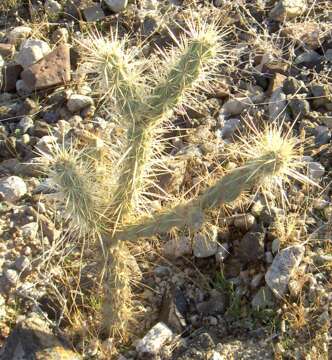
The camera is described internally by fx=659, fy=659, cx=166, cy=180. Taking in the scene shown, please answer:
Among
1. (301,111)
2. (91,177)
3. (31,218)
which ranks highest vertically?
(91,177)

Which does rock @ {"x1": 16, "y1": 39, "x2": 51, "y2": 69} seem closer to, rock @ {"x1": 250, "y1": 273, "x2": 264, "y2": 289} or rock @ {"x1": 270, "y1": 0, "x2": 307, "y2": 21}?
rock @ {"x1": 270, "y1": 0, "x2": 307, "y2": 21}

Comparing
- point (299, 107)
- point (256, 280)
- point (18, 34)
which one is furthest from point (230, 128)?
point (18, 34)

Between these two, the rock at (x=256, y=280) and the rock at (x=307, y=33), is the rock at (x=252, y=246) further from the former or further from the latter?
the rock at (x=307, y=33)

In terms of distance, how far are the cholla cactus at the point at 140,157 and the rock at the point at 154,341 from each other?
474 mm

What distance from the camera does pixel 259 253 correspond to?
309 centimetres

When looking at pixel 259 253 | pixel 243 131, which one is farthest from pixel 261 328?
pixel 243 131

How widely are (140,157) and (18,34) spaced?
7.25 feet

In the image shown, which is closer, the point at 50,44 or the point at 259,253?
the point at 259,253

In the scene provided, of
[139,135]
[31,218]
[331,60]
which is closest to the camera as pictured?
[139,135]

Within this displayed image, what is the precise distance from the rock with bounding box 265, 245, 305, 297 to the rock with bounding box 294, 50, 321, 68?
1.48 meters

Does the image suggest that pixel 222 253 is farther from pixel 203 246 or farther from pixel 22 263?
pixel 22 263

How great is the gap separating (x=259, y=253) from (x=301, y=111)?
1.04 m

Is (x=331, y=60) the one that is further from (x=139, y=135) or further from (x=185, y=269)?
(x=139, y=135)

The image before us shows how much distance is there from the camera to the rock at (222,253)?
3.13m
